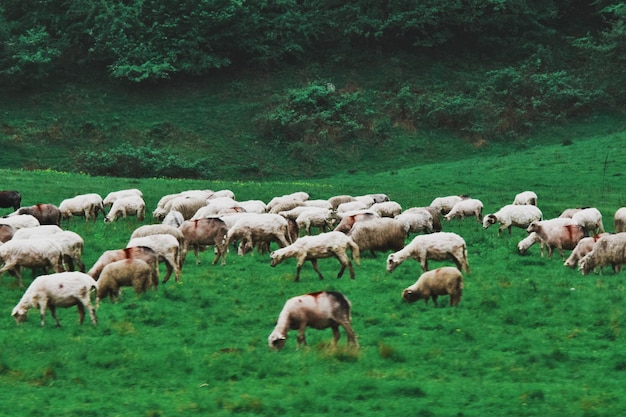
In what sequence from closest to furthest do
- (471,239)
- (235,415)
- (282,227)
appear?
(235,415) < (282,227) < (471,239)

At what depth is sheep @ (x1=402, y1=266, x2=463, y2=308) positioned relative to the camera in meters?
18.5

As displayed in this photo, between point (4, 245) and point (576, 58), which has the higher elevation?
point (576, 58)

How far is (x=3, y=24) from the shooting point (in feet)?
203

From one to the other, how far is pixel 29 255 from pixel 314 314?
7860 millimetres

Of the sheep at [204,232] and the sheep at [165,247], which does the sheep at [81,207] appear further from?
the sheep at [165,247]

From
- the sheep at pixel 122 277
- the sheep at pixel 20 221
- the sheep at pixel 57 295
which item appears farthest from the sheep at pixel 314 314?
the sheep at pixel 20 221

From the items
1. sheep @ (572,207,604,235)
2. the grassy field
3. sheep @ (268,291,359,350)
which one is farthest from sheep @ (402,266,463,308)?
sheep @ (572,207,604,235)

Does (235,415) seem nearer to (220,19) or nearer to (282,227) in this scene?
(282,227)

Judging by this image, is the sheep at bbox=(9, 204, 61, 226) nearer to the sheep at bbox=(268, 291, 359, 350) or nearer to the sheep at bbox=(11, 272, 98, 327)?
the sheep at bbox=(11, 272, 98, 327)

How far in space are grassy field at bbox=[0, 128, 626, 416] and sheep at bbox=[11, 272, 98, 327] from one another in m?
0.29

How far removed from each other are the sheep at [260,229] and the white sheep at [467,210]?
8.99 meters

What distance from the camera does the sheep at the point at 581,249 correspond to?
2241 centimetres

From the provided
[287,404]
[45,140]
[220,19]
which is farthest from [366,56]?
[287,404]

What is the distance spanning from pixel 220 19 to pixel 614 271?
44.9 m
